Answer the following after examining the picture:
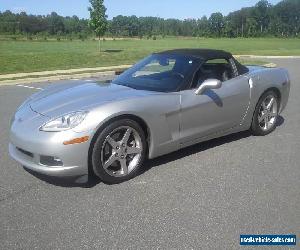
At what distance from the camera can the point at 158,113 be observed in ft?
14.2

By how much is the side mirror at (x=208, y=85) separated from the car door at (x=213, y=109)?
6cm

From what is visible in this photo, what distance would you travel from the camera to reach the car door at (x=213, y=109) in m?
4.62

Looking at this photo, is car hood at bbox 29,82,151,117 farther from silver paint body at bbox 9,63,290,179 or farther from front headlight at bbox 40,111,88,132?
front headlight at bbox 40,111,88,132

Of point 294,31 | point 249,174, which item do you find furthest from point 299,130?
point 294,31

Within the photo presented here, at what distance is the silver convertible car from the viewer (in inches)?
150

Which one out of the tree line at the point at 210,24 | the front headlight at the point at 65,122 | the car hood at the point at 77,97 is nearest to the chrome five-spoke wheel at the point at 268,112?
the car hood at the point at 77,97

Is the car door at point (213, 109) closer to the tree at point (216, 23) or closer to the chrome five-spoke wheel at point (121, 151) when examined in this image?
the chrome five-spoke wheel at point (121, 151)

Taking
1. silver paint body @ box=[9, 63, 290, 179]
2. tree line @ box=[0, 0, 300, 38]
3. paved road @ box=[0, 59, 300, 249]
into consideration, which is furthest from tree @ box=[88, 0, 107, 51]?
tree line @ box=[0, 0, 300, 38]

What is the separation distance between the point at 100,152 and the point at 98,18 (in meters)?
27.7

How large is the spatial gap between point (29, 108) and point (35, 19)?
12716cm

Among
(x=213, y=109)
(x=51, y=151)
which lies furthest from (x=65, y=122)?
(x=213, y=109)

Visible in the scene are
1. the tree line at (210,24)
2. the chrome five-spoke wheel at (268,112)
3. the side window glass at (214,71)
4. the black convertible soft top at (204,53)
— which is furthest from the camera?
the tree line at (210,24)

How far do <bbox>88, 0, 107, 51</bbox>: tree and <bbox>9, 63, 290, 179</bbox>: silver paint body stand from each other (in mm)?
26016

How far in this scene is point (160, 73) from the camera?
5.12m
